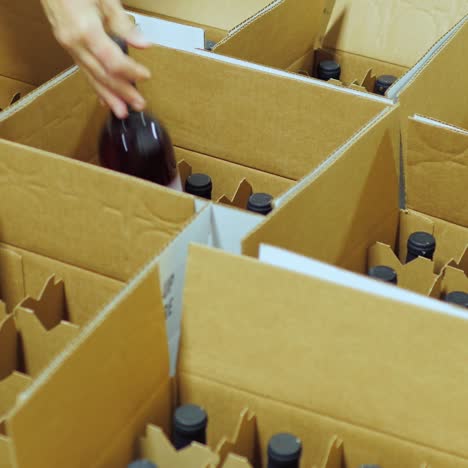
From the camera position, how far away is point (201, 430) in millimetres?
857

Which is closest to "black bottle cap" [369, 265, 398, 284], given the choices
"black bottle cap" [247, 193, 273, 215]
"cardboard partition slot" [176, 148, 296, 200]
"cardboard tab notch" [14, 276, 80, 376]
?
"black bottle cap" [247, 193, 273, 215]

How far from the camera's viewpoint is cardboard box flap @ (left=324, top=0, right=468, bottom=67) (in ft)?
4.94

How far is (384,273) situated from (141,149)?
0.37 metres

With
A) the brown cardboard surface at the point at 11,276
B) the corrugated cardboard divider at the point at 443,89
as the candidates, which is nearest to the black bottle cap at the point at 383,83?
the corrugated cardboard divider at the point at 443,89

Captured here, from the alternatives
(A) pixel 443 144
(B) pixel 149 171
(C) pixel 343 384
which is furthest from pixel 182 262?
(A) pixel 443 144

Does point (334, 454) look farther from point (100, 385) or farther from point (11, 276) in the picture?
point (11, 276)

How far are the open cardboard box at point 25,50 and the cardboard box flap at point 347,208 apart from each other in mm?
572

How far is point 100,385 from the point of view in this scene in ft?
2.61

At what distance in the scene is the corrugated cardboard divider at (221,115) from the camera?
1.18 m

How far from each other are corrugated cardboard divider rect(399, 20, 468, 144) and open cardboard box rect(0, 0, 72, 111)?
550mm

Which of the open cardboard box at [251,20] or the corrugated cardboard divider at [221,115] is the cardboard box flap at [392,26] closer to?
the open cardboard box at [251,20]

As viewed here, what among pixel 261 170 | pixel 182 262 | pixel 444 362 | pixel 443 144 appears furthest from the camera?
pixel 261 170

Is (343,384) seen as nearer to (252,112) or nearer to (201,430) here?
(201,430)

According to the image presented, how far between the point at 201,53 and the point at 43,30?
0.33 metres
